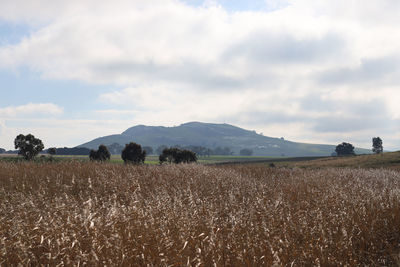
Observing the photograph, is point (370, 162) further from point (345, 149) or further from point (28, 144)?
point (345, 149)

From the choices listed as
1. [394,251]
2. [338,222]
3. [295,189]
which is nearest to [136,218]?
[338,222]

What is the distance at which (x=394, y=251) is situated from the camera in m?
6.12

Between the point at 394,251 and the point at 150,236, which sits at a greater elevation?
the point at 150,236

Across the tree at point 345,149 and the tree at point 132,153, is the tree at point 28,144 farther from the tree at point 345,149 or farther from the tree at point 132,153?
the tree at point 345,149

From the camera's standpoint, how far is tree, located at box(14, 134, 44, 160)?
215 feet

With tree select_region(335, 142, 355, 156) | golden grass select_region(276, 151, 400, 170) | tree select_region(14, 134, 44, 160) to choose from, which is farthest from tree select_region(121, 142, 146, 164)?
tree select_region(335, 142, 355, 156)

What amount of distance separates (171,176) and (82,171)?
378 cm

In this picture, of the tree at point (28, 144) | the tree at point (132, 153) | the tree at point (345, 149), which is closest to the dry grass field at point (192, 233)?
the tree at point (132, 153)

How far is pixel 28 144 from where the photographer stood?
65.9 meters

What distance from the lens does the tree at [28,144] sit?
2576 inches

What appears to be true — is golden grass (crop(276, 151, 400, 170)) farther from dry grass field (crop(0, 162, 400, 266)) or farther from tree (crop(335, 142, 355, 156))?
tree (crop(335, 142, 355, 156))

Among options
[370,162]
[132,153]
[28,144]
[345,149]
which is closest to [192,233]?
[370,162]

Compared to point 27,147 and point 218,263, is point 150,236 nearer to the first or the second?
point 218,263

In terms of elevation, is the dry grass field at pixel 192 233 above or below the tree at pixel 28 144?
below
